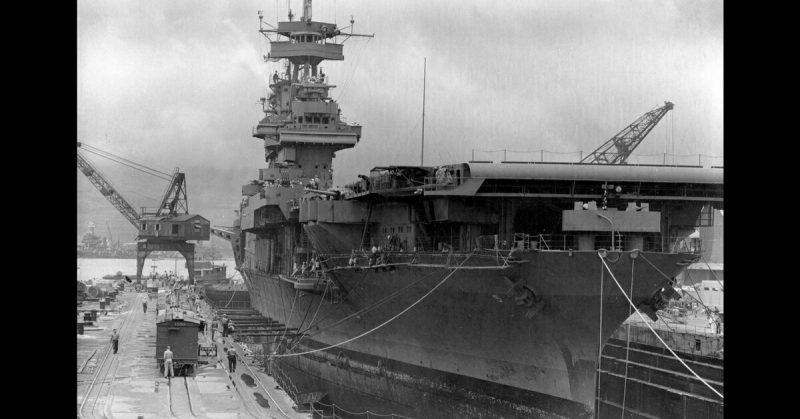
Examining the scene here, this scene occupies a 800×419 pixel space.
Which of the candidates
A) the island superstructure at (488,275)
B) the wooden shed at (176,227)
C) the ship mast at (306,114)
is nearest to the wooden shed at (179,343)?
the island superstructure at (488,275)

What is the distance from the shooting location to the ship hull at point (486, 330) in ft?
56.0

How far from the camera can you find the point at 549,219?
1923 cm

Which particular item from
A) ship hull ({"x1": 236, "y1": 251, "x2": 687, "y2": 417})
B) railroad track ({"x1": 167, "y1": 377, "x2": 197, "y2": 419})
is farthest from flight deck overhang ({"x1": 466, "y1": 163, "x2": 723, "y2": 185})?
railroad track ({"x1": 167, "y1": 377, "x2": 197, "y2": 419})

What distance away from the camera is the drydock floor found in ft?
46.5

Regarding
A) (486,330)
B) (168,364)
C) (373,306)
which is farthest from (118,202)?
(486,330)

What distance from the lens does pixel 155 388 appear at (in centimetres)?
1590

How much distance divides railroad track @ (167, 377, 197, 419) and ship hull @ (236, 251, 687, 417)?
19.3ft

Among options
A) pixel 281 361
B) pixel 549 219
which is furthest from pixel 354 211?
pixel 281 361

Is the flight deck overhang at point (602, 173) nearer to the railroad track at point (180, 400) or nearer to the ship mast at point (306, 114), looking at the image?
the railroad track at point (180, 400)

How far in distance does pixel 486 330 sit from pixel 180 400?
705 centimetres

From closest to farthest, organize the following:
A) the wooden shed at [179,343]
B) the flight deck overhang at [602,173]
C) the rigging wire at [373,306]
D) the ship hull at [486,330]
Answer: the ship hull at [486,330]
the flight deck overhang at [602,173]
the wooden shed at [179,343]
the rigging wire at [373,306]

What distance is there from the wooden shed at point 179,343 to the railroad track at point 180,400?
0.71m

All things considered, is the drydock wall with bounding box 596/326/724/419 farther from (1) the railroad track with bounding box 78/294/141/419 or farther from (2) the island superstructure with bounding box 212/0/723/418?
Result: (1) the railroad track with bounding box 78/294/141/419
